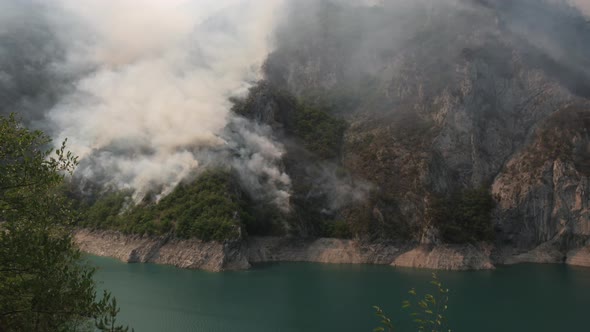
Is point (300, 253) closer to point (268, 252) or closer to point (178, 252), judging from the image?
point (268, 252)

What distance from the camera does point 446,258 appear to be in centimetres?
8044

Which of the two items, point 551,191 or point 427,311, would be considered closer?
point 427,311

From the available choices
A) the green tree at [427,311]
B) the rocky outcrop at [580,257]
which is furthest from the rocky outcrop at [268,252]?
the green tree at [427,311]

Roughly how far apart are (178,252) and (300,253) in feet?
73.9

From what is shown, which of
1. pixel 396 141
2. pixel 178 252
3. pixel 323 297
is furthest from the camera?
pixel 396 141

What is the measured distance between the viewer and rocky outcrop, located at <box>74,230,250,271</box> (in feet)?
242

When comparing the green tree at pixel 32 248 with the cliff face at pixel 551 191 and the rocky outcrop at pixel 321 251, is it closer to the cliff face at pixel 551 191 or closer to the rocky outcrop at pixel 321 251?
the rocky outcrop at pixel 321 251

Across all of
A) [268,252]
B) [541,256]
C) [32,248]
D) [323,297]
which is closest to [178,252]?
[268,252]

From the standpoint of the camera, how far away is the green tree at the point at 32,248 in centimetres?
1526

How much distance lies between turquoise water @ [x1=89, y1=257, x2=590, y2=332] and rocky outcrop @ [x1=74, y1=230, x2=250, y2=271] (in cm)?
254

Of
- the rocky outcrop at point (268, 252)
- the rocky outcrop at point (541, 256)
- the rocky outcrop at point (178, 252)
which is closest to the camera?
the rocky outcrop at point (178, 252)

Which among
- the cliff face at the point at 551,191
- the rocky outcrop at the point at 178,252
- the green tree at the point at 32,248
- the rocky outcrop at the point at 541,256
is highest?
the cliff face at the point at 551,191

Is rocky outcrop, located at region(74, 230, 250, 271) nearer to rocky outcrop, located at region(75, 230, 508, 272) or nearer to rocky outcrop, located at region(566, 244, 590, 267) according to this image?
rocky outcrop, located at region(75, 230, 508, 272)

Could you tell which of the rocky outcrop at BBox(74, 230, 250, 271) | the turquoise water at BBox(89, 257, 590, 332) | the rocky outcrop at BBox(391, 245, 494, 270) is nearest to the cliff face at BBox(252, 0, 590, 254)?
the rocky outcrop at BBox(391, 245, 494, 270)
